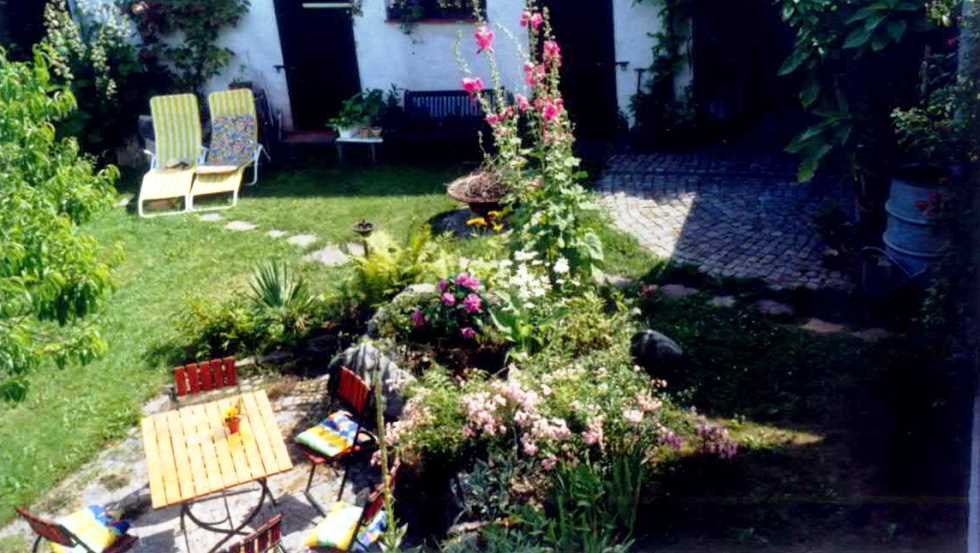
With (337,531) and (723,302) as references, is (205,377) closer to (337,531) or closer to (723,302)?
(337,531)

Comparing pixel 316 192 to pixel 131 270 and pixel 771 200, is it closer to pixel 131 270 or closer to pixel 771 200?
pixel 131 270

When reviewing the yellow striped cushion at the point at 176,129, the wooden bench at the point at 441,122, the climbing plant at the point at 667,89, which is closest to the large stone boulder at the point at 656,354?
the climbing plant at the point at 667,89

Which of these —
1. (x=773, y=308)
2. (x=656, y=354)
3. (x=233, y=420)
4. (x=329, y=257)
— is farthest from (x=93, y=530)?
(x=773, y=308)

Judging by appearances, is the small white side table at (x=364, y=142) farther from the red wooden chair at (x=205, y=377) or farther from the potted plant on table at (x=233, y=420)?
the potted plant on table at (x=233, y=420)

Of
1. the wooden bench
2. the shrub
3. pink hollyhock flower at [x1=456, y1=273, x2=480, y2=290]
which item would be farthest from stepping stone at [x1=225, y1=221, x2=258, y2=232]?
pink hollyhock flower at [x1=456, y1=273, x2=480, y2=290]

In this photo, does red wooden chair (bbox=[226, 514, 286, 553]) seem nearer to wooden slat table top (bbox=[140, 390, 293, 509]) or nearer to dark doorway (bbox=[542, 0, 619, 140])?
wooden slat table top (bbox=[140, 390, 293, 509])

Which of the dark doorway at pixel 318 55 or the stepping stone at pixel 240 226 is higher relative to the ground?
the dark doorway at pixel 318 55

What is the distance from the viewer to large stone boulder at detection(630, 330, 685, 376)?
273 inches

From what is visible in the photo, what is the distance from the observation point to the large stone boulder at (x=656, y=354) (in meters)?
6.94

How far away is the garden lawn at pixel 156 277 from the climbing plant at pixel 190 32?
76.1 inches

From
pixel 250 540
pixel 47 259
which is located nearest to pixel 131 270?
pixel 47 259

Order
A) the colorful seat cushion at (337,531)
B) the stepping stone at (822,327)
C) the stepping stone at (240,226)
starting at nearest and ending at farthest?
1. the colorful seat cushion at (337,531)
2. the stepping stone at (822,327)
3. the stepping stone at (240,226)

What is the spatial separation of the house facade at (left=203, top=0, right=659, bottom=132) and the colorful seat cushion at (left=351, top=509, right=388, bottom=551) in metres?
7.35

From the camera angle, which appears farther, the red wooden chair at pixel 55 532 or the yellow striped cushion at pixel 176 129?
the yellow striped cushion at pixel 176 129
